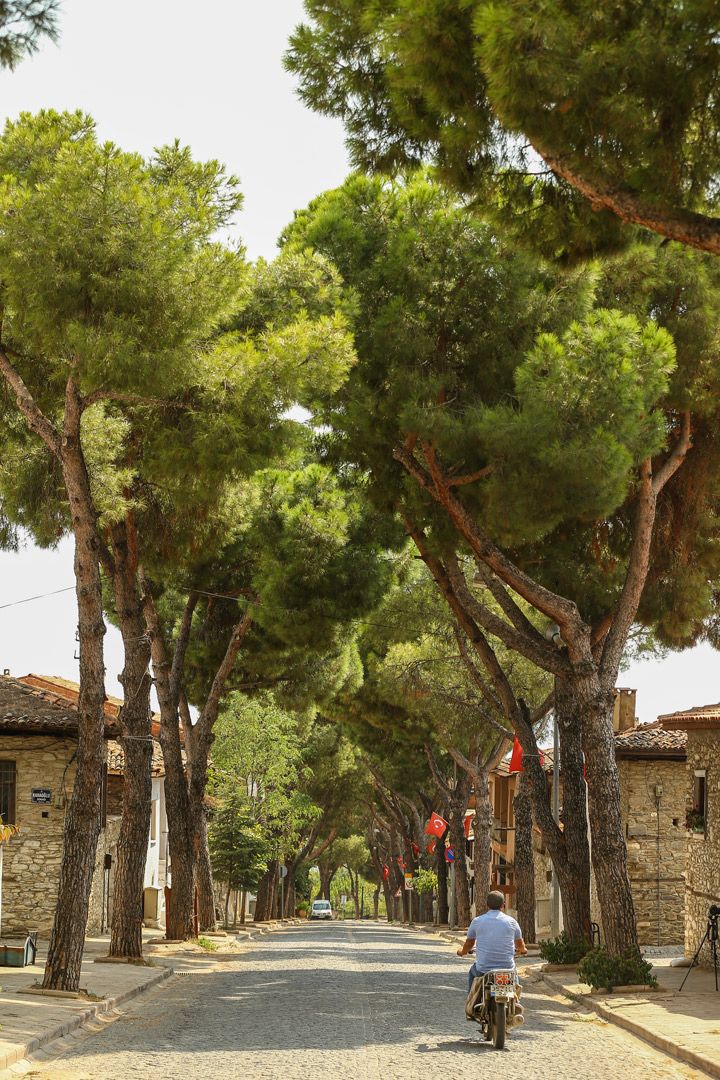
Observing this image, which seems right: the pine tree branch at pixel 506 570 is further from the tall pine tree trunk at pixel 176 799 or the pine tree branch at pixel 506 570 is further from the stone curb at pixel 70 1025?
the tall pine tree trunk at pixel 176 799

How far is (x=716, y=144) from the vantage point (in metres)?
10.8

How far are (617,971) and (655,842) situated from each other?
1565cm

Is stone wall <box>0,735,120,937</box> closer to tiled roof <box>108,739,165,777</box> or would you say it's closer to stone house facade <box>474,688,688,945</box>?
tiled roof <box>108,739,165,777</box>

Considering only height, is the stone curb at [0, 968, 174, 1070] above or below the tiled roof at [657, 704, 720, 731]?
below

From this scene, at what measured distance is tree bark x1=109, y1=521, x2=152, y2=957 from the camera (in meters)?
21.8

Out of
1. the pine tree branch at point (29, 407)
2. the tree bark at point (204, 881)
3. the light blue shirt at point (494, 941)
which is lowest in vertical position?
the light blue shirt at point (494, 941)

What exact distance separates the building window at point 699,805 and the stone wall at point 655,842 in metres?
8.90

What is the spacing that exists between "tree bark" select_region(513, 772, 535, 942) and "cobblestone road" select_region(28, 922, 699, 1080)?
9144 mm

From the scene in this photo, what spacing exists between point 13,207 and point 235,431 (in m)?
3.63

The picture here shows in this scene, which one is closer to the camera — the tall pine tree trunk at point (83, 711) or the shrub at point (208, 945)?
the tall pine tree trunk at point (83, 711)

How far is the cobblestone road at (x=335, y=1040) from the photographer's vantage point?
1123 cm

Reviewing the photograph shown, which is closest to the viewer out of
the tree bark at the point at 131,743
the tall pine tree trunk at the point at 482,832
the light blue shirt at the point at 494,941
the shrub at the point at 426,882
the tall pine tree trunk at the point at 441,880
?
the light blue shirt at the point at 494,941

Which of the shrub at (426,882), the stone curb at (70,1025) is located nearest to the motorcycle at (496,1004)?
the stone curb at (70,1025)

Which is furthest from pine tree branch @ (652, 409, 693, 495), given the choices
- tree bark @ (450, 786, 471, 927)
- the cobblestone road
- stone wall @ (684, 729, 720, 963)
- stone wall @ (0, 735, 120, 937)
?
tree bark @ (450, 786, 471, 927)
